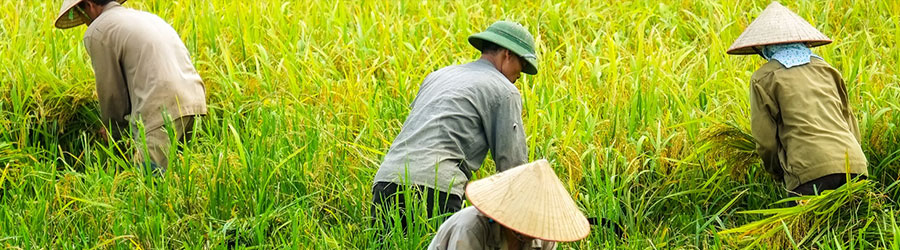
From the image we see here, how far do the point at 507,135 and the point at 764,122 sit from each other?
94 centimetres

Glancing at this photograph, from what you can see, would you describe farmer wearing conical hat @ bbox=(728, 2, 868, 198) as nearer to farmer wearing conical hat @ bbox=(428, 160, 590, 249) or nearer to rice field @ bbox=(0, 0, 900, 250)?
rice field @ bbox=(0, 0, 900, 250)

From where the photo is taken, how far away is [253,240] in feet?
14.0

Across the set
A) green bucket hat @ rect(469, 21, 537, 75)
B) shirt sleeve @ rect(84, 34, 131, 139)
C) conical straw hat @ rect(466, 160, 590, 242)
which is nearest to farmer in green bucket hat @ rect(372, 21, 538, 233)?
green bucket hat @ rect(469, 21, 537, 75)

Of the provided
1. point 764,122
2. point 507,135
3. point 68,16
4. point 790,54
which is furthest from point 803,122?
point 68,16

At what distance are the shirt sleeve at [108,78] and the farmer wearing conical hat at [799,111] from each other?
7.96 feet

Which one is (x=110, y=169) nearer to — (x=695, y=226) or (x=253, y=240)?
(x=253, y=240)

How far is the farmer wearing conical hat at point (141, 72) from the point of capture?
480 cm

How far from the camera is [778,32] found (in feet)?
13.8

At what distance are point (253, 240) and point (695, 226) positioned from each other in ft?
5.29

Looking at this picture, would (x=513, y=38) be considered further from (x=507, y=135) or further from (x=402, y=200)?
(x=402, y=200)

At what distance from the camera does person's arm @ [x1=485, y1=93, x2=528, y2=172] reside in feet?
13.0

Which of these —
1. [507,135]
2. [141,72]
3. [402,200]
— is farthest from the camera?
[141,72]

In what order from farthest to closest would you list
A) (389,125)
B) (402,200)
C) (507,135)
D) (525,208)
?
(389,125) → (402,200) → (507,135) → (525,208)

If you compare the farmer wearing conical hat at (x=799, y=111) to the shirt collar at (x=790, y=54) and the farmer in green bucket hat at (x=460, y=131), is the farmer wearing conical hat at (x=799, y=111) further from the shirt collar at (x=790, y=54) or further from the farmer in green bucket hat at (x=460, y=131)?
the farmer in green bucket hat at (x=460, y=131)
